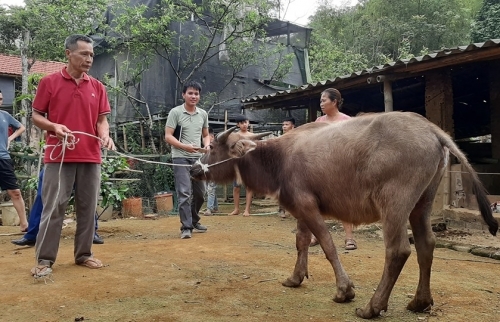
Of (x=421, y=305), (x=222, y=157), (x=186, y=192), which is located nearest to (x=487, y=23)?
(x=186, y=192)

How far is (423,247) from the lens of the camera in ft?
11.5

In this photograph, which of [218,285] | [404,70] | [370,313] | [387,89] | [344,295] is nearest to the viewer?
[370,313]

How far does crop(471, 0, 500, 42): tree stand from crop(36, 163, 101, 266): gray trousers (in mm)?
20402

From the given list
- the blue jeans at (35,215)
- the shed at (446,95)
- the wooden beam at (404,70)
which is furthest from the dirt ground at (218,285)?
the wooden beam at (404,70)

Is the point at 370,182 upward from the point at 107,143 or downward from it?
downward

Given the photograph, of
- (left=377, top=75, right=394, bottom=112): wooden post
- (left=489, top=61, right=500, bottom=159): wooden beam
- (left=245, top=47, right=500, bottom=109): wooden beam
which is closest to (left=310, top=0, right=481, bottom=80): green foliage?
(left=245, top=47, right=500, bottom=109): wooden beam

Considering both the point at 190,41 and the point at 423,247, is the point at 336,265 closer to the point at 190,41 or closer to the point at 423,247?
the point at 423,247

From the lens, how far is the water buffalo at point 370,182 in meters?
3.30

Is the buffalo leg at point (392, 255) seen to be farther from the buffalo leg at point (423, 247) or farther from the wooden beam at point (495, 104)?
the wooden beam at point (495, 104)

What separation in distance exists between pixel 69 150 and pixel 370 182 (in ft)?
9.95

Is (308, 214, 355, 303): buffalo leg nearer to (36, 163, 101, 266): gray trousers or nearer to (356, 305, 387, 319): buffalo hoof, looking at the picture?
(356, 305, 387, 319): buffalo hoof

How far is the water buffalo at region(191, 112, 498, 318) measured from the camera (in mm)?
3301

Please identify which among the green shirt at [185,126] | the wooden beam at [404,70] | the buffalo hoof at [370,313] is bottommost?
the buffalo hoof at [370,313]

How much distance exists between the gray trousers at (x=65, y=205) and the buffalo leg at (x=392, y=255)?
303 cm
